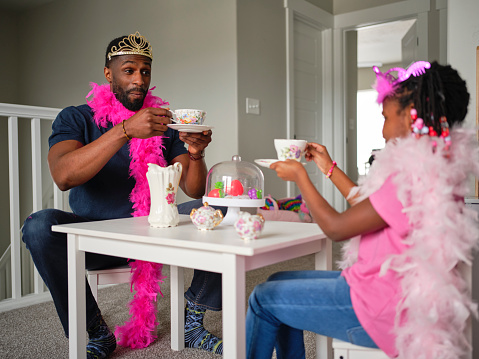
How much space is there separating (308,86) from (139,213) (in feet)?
11.2

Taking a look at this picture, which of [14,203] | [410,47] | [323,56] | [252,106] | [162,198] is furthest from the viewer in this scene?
[323,56]

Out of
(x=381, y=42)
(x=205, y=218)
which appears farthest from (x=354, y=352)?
(x=381, y=42)

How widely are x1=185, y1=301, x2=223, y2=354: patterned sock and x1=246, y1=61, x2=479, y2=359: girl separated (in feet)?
2.52

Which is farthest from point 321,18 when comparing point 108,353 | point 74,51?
point 108,353

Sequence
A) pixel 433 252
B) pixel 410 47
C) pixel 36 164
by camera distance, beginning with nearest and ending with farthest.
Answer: pixel 433 252 → pixel 36 164 → pixel 410 47

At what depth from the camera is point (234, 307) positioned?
3.59 feet

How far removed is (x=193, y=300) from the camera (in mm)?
1963

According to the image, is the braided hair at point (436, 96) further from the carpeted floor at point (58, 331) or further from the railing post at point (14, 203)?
the railing post at point (14, 203)

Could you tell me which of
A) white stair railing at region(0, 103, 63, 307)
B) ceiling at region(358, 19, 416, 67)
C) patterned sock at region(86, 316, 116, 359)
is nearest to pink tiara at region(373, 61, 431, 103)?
patterned sock at region(86, 316, 116, 359)

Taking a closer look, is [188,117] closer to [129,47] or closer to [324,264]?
[129,47]

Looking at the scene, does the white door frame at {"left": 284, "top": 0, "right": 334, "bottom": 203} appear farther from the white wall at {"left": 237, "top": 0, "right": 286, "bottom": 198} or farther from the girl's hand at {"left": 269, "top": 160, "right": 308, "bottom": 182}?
the girl's hand at {"left": 269, "top": 160, "right": 308, "bottom": 182}

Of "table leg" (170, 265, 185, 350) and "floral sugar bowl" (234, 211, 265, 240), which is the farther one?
"table leg" (170, 265, 185, 350)

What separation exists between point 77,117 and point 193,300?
94 cm

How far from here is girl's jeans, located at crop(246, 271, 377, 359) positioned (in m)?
1.09
